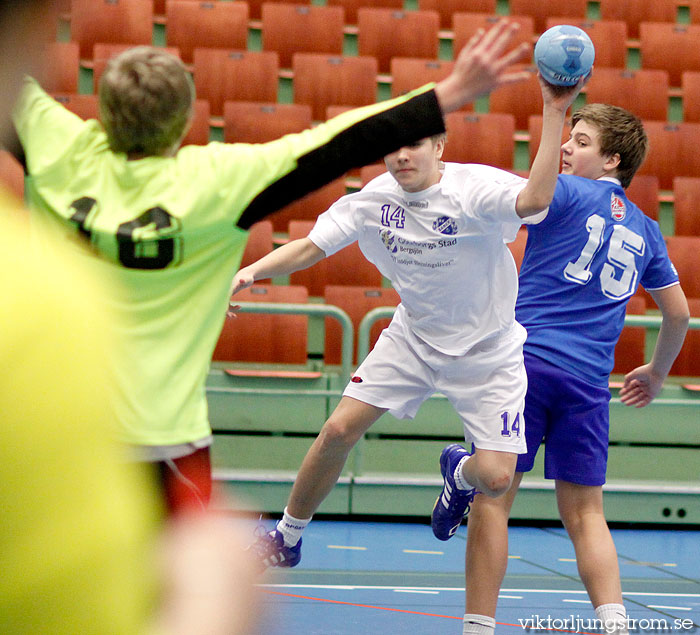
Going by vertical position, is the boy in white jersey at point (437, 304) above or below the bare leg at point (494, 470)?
above

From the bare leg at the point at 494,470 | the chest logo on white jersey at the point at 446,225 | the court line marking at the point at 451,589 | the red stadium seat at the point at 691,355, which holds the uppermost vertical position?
the chest logo on white jersey at the point at 446,225

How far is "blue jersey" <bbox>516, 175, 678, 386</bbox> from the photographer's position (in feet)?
10.8

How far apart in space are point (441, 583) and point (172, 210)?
3.15m

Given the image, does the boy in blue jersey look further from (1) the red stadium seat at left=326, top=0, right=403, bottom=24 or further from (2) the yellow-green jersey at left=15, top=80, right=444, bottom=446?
(1) the red stadium seat at left=326, top=0, right=403, bottom=24

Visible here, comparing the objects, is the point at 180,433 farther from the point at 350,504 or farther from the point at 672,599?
the point at 350,504

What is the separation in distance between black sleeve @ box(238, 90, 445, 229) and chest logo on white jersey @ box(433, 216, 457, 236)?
132cm

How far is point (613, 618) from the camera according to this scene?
10.2 ft

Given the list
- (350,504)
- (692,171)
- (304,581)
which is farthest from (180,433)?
(692,171)

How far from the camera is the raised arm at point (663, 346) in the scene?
11.6 ft

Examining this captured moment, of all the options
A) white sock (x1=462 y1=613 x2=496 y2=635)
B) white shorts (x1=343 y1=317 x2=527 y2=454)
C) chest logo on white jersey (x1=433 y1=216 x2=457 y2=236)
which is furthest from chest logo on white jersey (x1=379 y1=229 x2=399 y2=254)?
white sock (x1=462 y1=613 x2=496 y2=635)

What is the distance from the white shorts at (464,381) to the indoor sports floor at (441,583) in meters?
0.82

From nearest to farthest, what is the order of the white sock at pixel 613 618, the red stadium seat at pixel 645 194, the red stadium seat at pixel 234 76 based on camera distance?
the white sock at pixel 613 618 → the red stadium seat at pixel 645 194 → the red stadium seat at pixel 234 76

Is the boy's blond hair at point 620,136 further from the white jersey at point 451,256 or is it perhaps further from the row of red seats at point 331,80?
the row of red seats at point 331,80

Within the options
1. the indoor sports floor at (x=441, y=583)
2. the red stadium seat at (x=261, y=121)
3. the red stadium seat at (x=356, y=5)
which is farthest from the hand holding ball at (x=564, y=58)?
the red stadium seat at (x=356, y=5)
